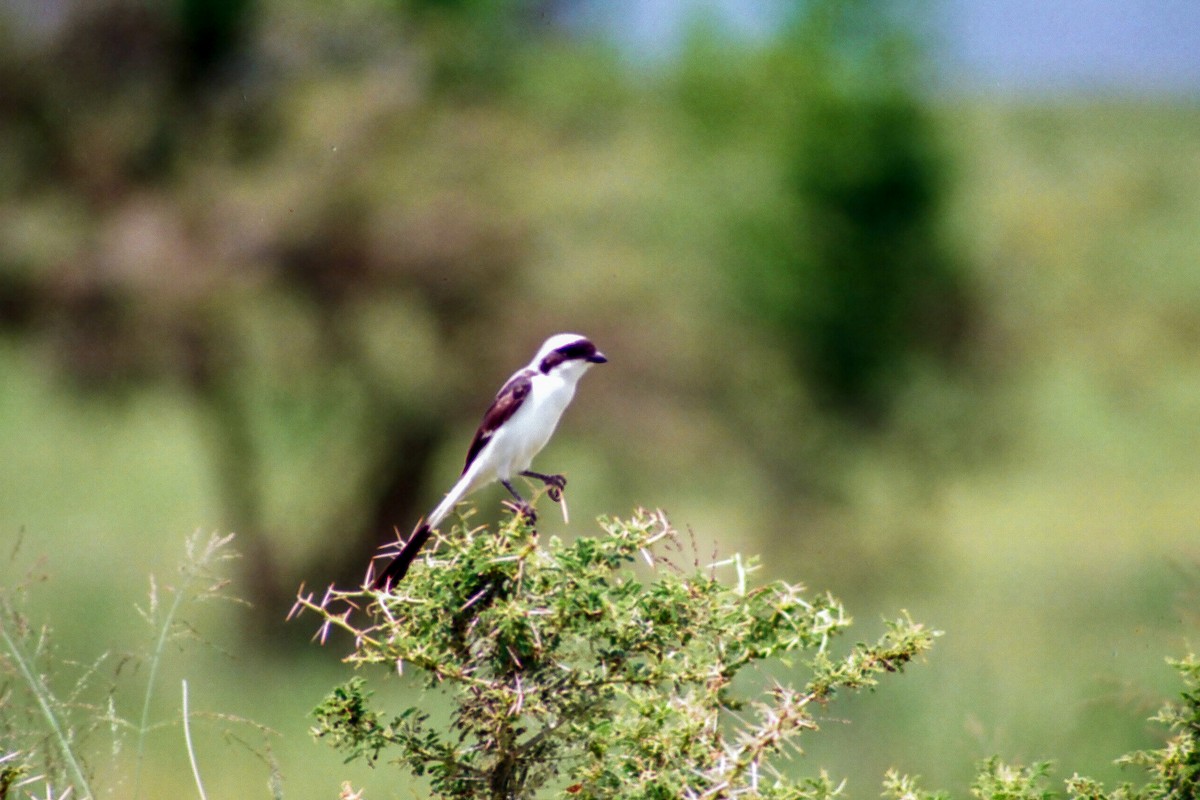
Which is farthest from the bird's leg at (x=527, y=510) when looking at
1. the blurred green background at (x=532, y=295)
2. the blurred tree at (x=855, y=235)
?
the blurred tree at (x=855, y=235)

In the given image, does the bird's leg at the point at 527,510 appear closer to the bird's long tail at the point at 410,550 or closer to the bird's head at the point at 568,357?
the bird's long tail at the point at 410,550

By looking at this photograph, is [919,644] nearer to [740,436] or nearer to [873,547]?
[740,436]

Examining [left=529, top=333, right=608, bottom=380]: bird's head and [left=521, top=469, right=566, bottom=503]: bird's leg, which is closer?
[left=521, top=469, right=566, bottom=503]: bird's leg

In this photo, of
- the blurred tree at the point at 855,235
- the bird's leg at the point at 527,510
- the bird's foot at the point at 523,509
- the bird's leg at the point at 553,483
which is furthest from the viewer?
the blurred tree at the point at 855,235

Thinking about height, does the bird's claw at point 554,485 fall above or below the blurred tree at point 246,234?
below

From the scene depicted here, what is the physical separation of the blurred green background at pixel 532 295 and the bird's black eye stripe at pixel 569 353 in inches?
466

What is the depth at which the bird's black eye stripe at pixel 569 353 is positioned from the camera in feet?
15.3

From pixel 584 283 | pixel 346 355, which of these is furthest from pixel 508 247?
pixel 346 355

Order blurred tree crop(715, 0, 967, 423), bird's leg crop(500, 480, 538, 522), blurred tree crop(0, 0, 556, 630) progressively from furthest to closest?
blurred tree crop(715, 0, 967, 423) → blurred tree crop(0, 0, 556, 630) → bird's leg crop(500, 480, 538, 522)

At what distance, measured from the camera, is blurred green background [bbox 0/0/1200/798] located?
18594 millimetres

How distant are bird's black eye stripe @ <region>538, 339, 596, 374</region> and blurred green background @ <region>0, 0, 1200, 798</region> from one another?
11846mm

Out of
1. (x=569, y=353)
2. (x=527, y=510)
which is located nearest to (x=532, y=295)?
(x=569, y=353)

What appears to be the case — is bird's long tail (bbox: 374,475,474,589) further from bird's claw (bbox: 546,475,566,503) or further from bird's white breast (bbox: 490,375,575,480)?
bird's white breast (bbox: 490,375,575,480)

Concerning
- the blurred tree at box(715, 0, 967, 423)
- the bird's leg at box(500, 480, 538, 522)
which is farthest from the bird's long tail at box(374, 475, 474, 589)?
the blurred tree at box(715, 0, 967, 423)
